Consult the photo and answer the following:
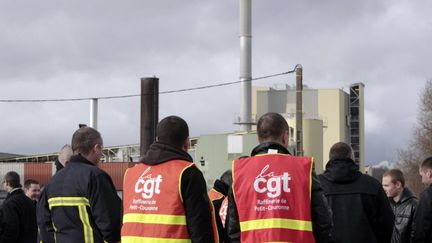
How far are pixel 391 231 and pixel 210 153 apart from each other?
2093 inches

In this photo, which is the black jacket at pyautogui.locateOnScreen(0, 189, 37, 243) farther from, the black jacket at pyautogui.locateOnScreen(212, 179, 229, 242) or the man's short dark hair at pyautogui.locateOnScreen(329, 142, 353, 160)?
the man's short dark hair at pyautogui.locateOnScreen(329, 142, 353, 160)

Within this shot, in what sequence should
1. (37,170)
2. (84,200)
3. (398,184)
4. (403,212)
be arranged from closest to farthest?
(84,200) → (403,212) → (398,184) → (37,170)

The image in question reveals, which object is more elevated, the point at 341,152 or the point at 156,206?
the point at 341,152

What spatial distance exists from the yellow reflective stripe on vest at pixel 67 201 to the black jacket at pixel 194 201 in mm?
948

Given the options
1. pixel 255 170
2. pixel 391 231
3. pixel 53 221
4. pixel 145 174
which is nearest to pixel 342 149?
pixel 391 231

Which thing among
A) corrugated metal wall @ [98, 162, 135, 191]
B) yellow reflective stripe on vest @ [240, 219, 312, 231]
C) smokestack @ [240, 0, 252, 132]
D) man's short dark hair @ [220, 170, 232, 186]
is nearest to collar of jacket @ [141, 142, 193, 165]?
man's short dark hair @ [220, 170, 232, 186]

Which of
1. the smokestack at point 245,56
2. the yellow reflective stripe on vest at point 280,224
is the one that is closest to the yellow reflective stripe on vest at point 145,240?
the yellow reflective stripe on vest at point 280,224

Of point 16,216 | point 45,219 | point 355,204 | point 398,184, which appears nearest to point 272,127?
point 355,204

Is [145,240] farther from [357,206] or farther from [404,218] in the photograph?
[404,218]

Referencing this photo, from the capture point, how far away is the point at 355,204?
22.9 feet

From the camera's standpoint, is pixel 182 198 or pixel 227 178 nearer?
pixel 182 198

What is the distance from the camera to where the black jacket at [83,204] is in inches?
233

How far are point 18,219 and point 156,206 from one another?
15.8ft

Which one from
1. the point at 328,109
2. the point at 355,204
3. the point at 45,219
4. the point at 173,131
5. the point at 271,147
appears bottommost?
the point at 45,219
